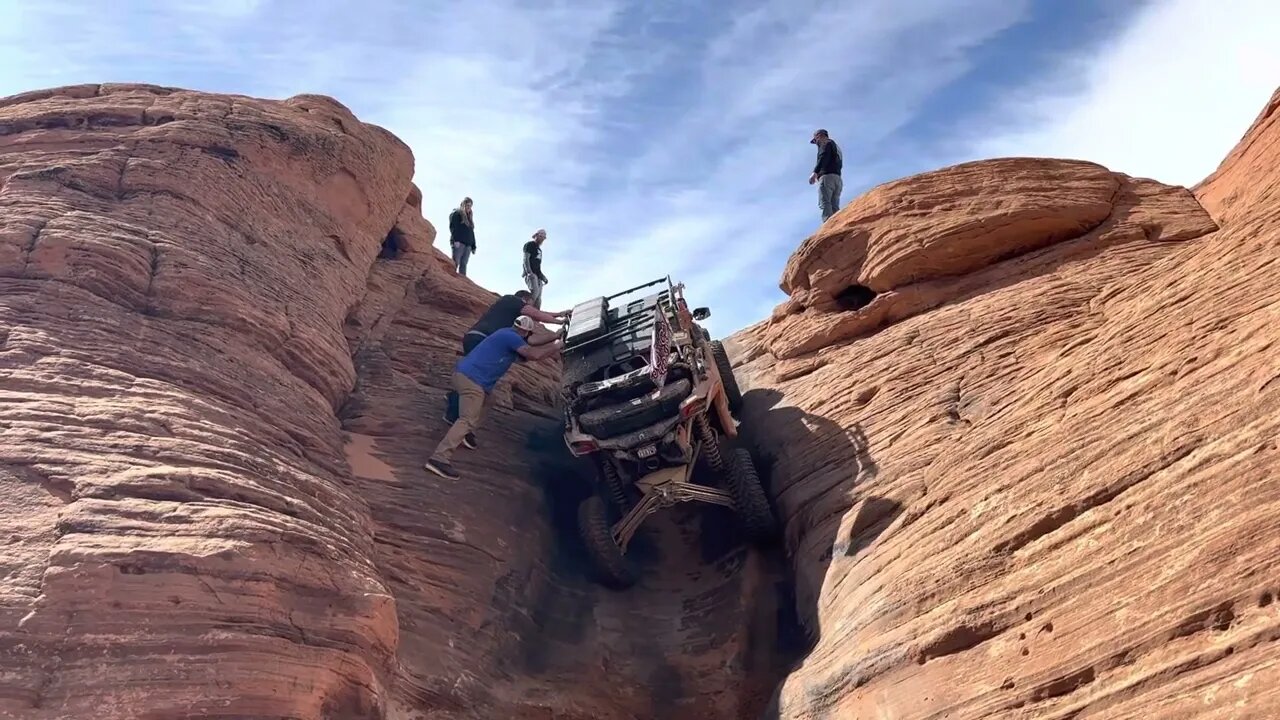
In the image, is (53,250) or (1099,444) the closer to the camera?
(1099,444)

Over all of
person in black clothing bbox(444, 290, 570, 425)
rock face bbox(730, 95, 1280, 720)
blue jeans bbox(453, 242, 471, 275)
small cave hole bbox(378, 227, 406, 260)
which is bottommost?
rock face bbox(730, 95, 1280, 720)

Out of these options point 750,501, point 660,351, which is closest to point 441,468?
point 660,351

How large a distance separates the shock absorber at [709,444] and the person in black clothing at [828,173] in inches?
302

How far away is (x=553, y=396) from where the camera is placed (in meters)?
17.6

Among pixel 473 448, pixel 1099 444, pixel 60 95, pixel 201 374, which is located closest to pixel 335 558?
pixel 201 374

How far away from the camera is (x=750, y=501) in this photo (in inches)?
540

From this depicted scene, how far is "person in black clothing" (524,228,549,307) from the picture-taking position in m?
20.8

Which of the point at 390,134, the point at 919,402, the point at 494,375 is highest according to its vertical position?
the point at 390,134

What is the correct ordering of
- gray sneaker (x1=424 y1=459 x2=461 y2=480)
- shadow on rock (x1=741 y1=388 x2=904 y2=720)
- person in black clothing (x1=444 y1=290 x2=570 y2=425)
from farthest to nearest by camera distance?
person in black clothing (x1=444 y1=290 x2=570 y2=425) < gray sneaker (x1=424 y1=459 x2=461 y2=480) < shadow on rock (x1=741 y1=388 x2=904 y2=720)

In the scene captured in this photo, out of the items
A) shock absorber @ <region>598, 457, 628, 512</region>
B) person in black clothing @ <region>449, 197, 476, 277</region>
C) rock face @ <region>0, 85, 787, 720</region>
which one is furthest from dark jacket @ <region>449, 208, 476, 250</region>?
shock absorber @ <region>598, 457, 628, 512</region>

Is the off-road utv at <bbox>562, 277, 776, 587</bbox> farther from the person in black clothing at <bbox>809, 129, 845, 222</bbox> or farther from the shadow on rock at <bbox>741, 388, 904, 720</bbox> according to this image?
the person in black clothing at <bbox>809, 129, 845, 222</bbox>

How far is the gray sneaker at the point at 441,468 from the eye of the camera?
13.9 metres

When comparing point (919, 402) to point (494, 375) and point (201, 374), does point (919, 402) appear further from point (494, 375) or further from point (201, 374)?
point (201, 374)

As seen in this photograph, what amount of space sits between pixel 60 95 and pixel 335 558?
9588 millimetres
